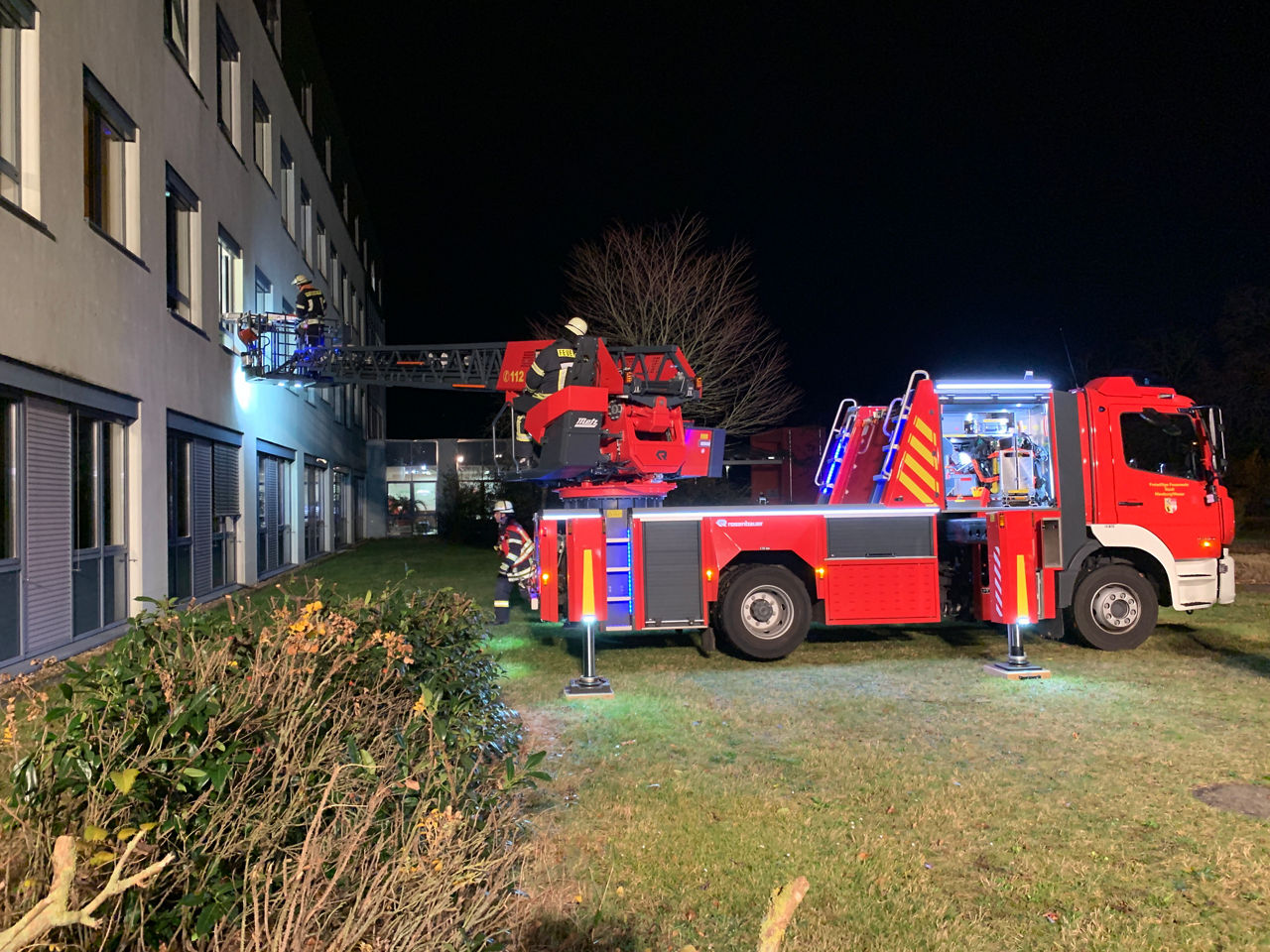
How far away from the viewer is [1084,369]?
33188 mm

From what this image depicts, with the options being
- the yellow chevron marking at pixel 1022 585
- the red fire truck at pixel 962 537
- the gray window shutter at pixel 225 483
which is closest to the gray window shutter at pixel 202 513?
the gray window shutter at pixel 225 483

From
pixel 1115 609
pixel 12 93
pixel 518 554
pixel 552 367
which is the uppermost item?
pixel 12 93

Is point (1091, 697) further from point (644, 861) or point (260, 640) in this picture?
point (260, 640)

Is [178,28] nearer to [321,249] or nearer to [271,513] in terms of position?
[271,513]

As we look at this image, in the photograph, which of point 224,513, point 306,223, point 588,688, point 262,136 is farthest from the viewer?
point 306,223

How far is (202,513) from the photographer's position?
13031 mm

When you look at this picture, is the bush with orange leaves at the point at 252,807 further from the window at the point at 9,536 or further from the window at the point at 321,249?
the window at the point at 321,249

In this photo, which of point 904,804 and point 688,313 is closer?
point 904,804

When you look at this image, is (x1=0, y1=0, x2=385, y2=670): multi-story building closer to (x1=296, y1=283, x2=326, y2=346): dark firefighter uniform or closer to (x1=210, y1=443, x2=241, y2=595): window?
(x1=210, y1=443, x2=241, y2=595): window

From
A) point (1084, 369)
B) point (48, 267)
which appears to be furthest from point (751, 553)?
point (1084, 369)

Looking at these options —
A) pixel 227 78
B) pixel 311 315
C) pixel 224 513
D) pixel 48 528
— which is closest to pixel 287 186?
pixel 227 78

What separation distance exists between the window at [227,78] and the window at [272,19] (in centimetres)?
363

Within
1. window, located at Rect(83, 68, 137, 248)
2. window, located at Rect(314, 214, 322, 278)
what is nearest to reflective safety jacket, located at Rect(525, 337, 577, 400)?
window, located at Rect(83, 68, 137, 248)

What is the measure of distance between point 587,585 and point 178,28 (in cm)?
1109
